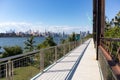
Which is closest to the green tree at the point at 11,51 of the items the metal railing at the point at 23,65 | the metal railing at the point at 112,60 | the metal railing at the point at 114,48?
the metal railing at the point at 23,65

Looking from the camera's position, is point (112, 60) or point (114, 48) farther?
point (114, 48)

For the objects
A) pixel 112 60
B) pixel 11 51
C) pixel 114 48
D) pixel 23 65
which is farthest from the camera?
pixel 11 51

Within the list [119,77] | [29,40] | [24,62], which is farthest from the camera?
[29,40]

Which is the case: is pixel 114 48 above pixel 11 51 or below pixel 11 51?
above

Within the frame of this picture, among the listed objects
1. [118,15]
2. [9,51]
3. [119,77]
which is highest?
[118,15]

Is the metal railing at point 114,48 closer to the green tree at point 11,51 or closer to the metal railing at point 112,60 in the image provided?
the metal railing at point 112,60

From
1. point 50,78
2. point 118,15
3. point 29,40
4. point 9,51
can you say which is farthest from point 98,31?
point 29,40

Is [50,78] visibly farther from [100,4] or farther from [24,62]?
[100,4]

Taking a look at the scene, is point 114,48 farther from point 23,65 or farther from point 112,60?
point 23,65

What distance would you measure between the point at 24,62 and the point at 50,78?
0.84 m

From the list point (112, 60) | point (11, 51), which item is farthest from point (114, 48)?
point (11, 51)

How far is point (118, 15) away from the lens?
10.5 metres

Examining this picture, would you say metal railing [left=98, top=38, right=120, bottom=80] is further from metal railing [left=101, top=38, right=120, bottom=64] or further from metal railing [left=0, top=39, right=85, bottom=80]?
metal railing [left=0, top=39, right=85, bottom=80]

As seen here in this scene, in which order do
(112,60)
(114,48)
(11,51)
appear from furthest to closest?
(11,51) → (114,48) → (112,60)
